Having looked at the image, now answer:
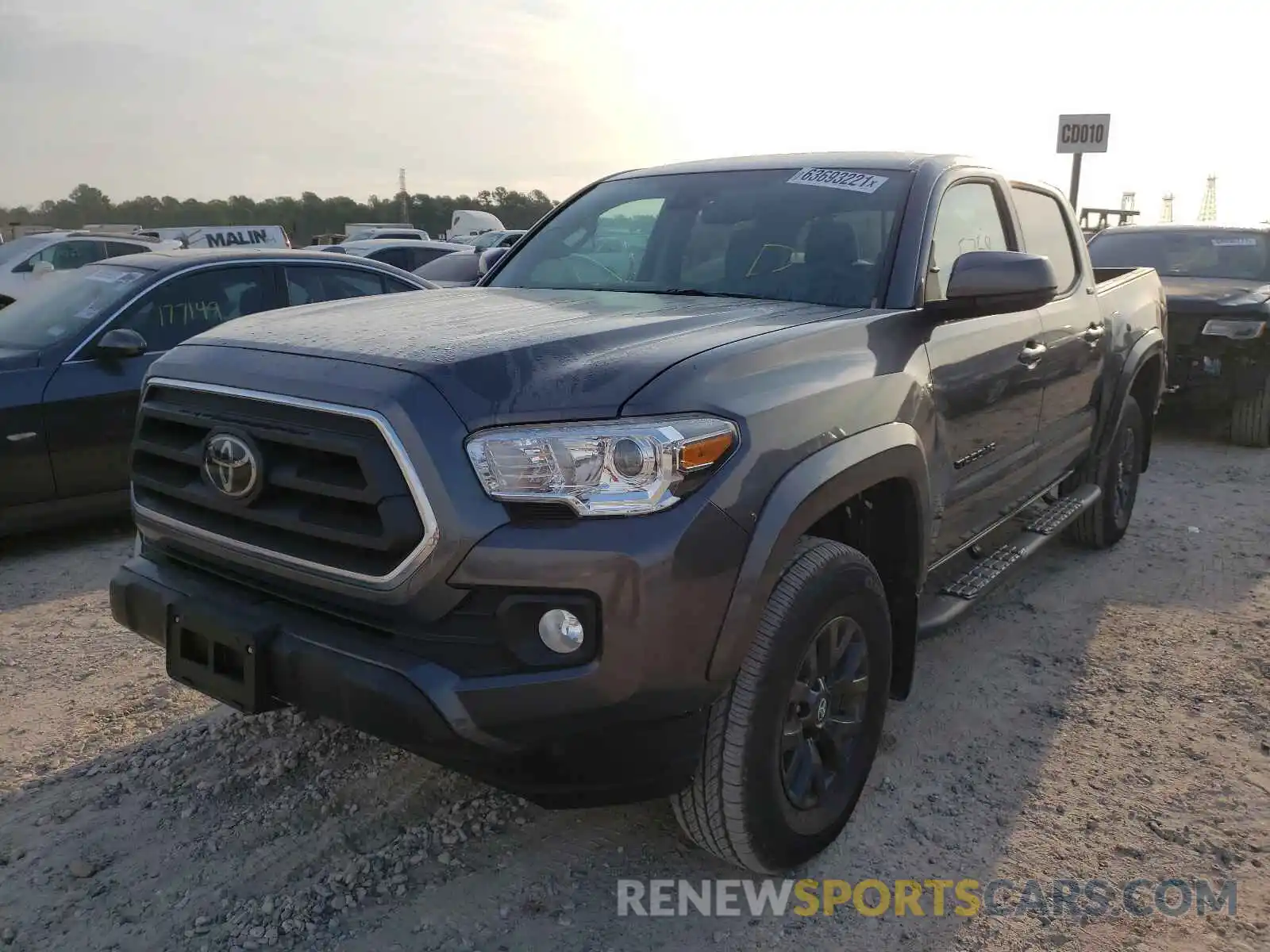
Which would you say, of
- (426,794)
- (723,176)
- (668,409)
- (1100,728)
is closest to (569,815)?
(426,794)

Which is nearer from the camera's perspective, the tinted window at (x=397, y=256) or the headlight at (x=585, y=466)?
the headlight at (x=585, y=466)

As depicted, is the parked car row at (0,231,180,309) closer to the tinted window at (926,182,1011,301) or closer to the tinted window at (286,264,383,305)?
the tinted window at (286,264,383,305)

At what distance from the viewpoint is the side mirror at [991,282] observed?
288 centimetres

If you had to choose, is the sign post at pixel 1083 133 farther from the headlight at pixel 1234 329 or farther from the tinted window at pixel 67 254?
the tinted window at pixel 67 254

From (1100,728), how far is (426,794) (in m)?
2.25

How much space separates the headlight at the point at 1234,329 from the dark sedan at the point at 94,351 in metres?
6.49

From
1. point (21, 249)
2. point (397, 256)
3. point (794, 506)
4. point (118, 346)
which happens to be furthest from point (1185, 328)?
point (21, 249)

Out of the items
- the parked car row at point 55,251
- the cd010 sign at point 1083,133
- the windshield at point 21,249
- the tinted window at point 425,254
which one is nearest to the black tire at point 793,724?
the cd010 sign at point 1083,133

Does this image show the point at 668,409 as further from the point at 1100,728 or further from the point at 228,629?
the point at 1100,728

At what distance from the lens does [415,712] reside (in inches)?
79.7

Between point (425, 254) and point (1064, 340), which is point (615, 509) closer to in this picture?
point (1064, 340)

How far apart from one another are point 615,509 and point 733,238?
5.45 ft

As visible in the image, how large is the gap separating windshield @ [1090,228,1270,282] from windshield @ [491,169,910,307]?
20.5 ft

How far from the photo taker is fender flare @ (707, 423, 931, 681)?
83.5 inches
